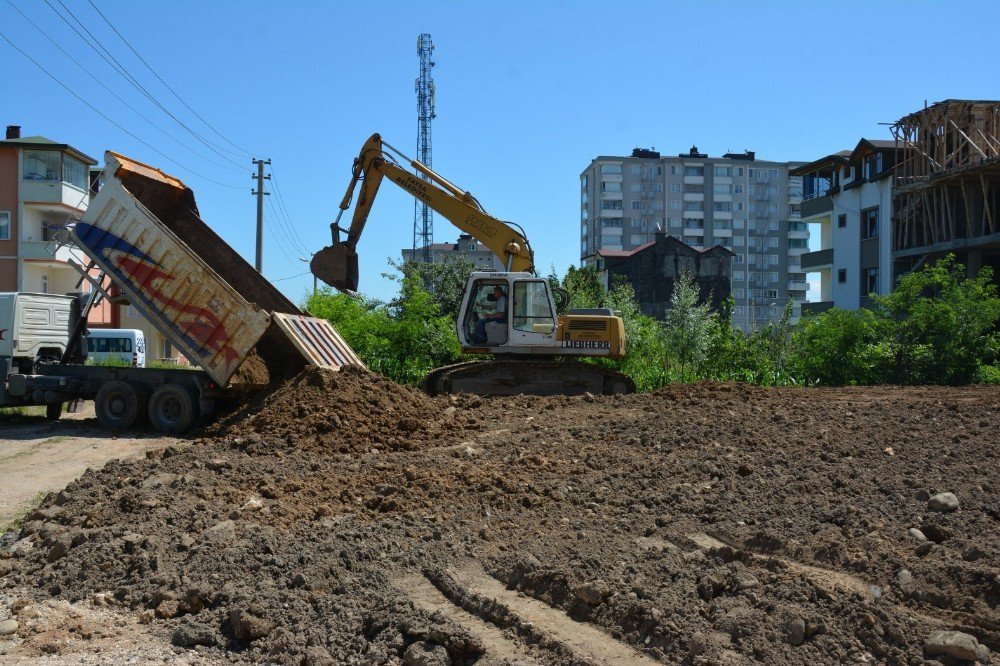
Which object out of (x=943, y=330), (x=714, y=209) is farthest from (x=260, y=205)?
(x=714, y=209)

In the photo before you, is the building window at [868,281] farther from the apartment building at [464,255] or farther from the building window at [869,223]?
the apartment building at [464,255]

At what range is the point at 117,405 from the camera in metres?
15.3


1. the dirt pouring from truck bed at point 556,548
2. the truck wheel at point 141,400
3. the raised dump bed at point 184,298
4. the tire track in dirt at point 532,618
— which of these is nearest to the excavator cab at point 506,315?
the raised dump bed at point 184,298

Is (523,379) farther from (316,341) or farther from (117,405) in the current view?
(117,405)

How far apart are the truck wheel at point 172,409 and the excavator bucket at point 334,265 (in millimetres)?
3638

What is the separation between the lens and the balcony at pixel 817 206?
1934 inches

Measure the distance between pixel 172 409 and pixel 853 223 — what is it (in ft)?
129

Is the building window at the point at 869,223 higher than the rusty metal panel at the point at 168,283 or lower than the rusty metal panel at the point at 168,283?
higher

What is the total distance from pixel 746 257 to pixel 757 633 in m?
95.6

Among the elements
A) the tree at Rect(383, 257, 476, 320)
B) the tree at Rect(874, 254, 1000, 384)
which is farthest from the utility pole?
the tree at Rect(874, 254, 1000, 384)

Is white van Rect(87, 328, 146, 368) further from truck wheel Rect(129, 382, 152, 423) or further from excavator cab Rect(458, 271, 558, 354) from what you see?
excavator cab Rect(458, 271, 558, 354)

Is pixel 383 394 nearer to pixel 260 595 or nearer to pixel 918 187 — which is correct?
pixel 260 595

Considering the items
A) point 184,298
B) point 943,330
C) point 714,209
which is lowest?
point 943,330

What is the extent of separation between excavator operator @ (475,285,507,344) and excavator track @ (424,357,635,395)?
0.52 m
